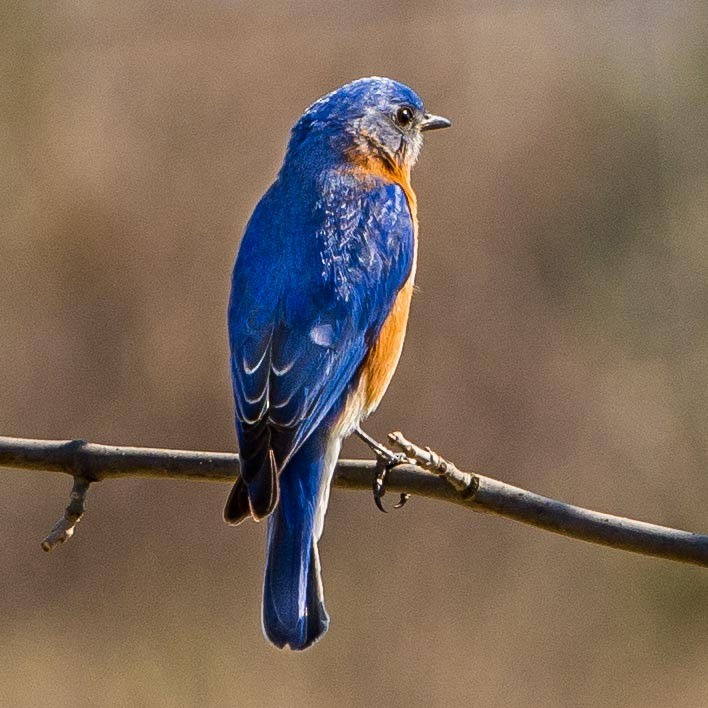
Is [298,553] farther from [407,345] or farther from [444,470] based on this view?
[407,345]

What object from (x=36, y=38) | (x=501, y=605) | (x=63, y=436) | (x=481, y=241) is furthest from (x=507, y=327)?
(x=36, y=38)

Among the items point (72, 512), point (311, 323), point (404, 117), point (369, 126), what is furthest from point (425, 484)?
point (404, 117)

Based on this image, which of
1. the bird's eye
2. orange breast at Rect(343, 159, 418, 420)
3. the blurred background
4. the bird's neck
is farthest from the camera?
the blurred background

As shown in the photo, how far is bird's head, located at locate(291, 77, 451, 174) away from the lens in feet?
16.4

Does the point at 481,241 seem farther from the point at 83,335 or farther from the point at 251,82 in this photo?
the point at 83,335

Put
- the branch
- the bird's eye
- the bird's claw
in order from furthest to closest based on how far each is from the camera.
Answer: the bird's eye → the bird's claw → the branch

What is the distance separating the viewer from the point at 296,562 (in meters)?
3.83

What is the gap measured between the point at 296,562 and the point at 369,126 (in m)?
1.98

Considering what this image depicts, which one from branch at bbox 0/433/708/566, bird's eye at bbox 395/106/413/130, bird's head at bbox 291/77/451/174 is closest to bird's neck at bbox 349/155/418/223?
bird's head at bbox 291/77/451/174

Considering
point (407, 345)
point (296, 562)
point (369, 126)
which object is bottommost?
point (407, 345)

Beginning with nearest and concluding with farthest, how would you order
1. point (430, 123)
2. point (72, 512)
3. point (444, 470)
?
1. point (444, 470)
2. point (72, 512)
3. point (430, 123)

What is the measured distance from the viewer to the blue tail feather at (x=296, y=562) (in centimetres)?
377

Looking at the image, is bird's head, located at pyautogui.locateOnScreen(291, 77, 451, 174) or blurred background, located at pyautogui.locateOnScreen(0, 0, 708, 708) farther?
blurred background, located at pyautogui.locateOnScreen(0, 0, 708, 708)

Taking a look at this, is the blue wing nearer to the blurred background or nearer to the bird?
the bird
